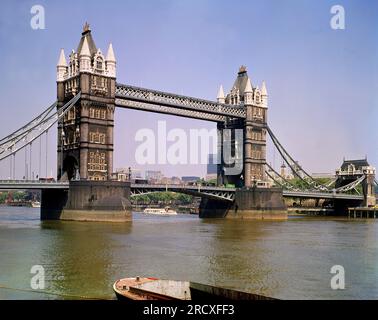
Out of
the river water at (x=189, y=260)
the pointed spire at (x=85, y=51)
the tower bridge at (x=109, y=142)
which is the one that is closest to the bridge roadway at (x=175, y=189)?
the tower bridge at (x=109, y=142)

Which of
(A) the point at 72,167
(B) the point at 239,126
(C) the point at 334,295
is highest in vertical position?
(B) the point at 239,126

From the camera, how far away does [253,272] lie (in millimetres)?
33750

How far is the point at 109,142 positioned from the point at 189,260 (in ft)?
139

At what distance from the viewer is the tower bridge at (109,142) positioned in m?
72.9

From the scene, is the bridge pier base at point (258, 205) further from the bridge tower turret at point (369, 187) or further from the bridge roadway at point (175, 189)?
the bridge tower turret at point (369, 187)

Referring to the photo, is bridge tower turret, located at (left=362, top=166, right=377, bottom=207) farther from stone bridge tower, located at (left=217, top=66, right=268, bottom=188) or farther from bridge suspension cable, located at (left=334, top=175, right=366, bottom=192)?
stone bridge tower, located at (left=217, top=66, right=268, bottom=188)

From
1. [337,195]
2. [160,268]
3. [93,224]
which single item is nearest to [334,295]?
[160,268]

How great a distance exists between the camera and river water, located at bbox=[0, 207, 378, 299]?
1117 inches

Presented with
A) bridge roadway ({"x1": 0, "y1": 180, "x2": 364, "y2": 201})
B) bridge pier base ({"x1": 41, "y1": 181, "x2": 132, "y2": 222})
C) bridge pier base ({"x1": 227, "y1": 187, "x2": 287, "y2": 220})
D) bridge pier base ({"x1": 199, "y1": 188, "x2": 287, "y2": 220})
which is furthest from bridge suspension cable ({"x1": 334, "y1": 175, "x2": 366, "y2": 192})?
bridge pier base ({"x1": 41, "y1": 181, "x2": 132, "y2": 222})

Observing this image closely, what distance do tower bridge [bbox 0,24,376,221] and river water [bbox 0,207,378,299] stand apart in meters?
13.0

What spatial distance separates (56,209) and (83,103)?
1533cm

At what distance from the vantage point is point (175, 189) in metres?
86.6
